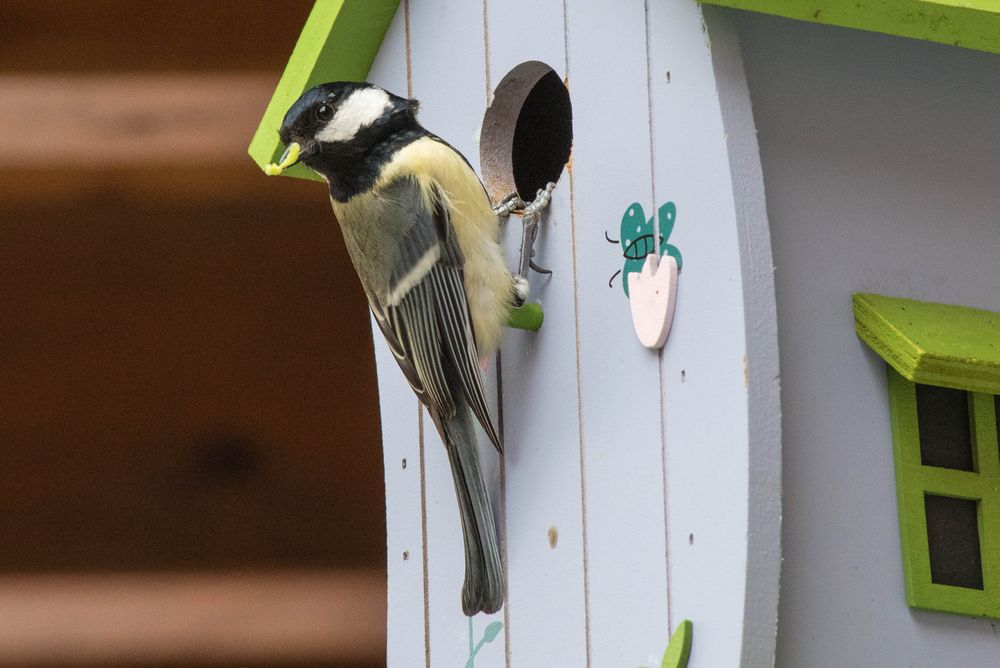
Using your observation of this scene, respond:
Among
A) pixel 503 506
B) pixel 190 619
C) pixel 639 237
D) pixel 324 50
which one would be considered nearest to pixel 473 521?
pixel 503 506

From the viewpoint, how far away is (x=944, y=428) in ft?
4.40

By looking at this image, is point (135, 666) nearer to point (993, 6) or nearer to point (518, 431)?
point (518, 431)

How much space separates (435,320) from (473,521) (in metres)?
0.17

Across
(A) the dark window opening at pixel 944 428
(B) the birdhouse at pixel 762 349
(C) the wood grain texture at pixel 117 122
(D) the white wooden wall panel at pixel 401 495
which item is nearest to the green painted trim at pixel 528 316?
(B) the birdhouse at pixel 762 349

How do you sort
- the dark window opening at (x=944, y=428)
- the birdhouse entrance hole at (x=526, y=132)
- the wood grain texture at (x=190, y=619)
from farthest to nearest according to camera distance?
the wood grain texture at (x=190, y=619) < the birdhouse entrance hole at (x=526, y=132) < the dark window opening at (x=944, y=428)

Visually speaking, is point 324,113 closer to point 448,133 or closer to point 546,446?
point 448,133

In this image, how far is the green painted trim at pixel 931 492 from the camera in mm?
1282

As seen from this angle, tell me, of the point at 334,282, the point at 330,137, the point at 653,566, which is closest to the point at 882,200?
the point at 653,566

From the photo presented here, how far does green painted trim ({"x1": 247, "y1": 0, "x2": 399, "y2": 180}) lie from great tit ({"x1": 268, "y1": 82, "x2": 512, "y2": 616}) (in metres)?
0.09

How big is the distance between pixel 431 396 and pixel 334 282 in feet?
1.24

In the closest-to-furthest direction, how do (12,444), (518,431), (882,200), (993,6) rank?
(993,6) < (882,200) < (518,431) < (12,444)

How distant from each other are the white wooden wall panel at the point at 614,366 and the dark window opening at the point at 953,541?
20cm

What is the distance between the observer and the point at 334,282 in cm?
186

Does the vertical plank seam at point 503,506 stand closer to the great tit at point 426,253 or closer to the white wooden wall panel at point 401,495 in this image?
the great tit at point 426,253
